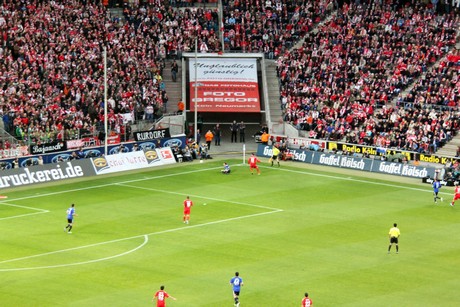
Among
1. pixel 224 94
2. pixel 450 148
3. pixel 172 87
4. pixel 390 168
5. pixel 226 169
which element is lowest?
pixel 226 169

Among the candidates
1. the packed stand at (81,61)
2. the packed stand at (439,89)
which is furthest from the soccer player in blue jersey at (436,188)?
the packed stand at (81,61)

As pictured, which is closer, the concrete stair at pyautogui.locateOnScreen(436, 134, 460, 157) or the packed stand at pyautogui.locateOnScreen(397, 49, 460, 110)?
the concrete stair at pyautogui.locateOnScreen(436, 134, 460, 157)

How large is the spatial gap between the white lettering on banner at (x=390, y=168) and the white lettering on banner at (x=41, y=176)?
2127cm

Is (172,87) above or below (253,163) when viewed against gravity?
above

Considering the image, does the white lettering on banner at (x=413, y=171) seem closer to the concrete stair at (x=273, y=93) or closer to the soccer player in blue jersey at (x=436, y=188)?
the soccer player in blue jersey at (x=436, y=188)

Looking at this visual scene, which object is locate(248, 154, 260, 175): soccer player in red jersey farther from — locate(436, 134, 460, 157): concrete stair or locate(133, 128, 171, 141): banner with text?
locate(436, 134, 460, 157): concrete stair

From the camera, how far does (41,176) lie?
72.5m

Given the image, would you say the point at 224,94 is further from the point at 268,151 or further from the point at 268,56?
the point at 268,151

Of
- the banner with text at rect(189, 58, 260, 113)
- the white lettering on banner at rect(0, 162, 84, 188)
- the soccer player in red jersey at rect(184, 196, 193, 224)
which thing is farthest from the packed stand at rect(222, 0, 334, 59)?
the soccer player in red jersey at rect(184, 196, 193, 224)

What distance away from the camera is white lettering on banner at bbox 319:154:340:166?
80.4m

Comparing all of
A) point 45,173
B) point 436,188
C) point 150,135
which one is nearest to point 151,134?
point 150,135

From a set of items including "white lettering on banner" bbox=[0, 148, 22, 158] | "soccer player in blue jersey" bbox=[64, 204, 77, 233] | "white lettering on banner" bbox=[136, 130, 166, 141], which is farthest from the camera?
"white lettering on banner" bbox=[136, 130, 166, 141]

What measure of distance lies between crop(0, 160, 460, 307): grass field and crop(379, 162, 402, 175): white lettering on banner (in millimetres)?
2190

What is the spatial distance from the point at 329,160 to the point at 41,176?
71.0 ft
